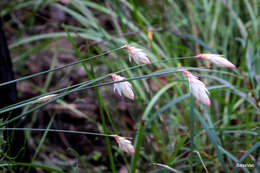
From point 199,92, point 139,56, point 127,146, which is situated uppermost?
point 139,56

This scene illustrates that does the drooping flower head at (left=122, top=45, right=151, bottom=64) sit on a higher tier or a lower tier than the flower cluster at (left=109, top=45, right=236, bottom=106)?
higher

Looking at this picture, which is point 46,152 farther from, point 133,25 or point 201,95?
point 201,95

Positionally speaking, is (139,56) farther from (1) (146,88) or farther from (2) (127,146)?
(1) (146,88)

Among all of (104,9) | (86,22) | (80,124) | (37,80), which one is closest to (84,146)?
(80,124)

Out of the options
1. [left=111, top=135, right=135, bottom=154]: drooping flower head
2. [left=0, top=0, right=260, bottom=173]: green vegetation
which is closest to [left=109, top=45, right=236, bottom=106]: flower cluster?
[left=111, top=135, right=135, bottom=154]: drooping flower head

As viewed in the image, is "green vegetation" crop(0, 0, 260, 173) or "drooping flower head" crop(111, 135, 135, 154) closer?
"drooping flower head" crop(111, 135, 135, 154)

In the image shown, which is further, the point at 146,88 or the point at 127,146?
the point at 146,88

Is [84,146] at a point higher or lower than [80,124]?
lower

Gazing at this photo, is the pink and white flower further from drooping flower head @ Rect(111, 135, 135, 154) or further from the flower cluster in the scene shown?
drooping flower head @ Rect(111, 135, 135, 154)

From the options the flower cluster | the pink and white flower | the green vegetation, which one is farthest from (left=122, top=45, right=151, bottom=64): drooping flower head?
the green vegetation

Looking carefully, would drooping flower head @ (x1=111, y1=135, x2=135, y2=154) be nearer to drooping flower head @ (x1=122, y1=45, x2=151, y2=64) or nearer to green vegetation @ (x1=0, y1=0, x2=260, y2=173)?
drooping flower head @ (x1=122, y1=45, x2=151, y2=64)

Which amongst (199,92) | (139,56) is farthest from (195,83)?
(139,56)
